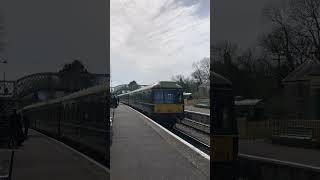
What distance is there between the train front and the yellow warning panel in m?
1.71

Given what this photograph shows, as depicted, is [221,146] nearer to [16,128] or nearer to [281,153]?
[281,153]

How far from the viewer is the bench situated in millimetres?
5742

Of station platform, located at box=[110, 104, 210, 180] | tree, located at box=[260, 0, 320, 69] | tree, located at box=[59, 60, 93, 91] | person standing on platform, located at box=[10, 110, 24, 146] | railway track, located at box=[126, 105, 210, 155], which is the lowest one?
station platform, located at box=[110, 104, 210, 180]

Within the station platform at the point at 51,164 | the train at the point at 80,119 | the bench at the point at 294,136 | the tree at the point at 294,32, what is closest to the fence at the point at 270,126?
the bench at the point at 294,136

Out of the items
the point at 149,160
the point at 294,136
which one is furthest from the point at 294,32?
the point at 149,160

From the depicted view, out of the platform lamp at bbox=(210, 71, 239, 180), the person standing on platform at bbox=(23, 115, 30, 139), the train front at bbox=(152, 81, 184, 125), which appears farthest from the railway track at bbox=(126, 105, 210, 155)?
the person standing on platform at bbox=(23, 115, 30, 139)

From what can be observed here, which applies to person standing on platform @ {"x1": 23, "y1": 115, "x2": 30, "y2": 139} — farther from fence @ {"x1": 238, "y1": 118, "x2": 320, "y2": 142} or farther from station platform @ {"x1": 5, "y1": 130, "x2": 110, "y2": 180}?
fence @ {"x1": 238, "y1": 118, "x2": 320, "y2": 142}

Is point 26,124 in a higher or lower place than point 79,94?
lower

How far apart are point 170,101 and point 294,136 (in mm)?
2802

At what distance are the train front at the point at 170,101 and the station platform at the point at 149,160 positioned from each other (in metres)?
0.57

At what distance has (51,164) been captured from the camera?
548 cm

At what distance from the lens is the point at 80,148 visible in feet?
19.3

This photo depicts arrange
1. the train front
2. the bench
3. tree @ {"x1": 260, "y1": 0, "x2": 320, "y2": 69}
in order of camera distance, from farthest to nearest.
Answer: the train front → the bench → tree @ {"x1": 260, "y1": 0, "x2": 320, "y2": 69}

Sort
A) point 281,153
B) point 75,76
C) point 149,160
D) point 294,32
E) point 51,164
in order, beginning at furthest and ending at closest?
point 149,160 < point 281,153 < point 294,32 < point 51,164 < point 75,76
